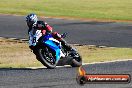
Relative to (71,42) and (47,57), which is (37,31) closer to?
(47,57)

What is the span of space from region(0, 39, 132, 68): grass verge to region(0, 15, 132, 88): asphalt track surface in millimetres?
1490

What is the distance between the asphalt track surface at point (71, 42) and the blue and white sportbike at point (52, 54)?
289 mm

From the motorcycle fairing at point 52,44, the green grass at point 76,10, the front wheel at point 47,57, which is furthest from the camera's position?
the green grass at point 76,10

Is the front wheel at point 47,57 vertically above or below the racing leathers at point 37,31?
below

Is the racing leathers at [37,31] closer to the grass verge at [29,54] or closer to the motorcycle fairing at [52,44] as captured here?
the motorcycle fairing at [52,44]

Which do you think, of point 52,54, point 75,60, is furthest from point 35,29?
point 75,60

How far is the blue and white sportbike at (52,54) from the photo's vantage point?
15523 millimetres

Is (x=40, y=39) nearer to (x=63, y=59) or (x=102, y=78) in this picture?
(x=63, y=59)

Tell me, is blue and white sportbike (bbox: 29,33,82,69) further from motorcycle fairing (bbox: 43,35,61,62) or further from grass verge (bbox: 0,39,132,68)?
grass verge (bbox: 0,39,132,68)

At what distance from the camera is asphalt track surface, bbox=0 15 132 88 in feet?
42.2

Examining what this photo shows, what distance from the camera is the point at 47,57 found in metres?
15.7

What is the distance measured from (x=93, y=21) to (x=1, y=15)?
7.73 m

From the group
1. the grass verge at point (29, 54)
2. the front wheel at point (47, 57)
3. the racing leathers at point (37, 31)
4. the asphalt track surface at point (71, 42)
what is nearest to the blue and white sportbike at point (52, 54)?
the front wheel at point (47, 57)

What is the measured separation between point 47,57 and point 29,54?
445cm
